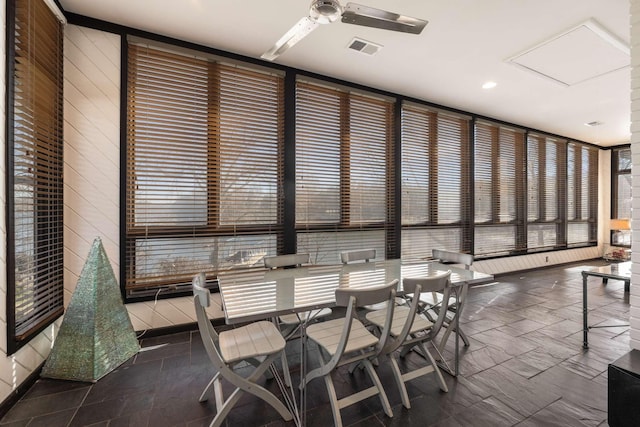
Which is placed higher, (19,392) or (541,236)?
(541,236)

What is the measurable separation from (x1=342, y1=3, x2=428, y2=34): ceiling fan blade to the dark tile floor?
2.43m

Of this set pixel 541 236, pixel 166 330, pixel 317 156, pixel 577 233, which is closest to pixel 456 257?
pixel 317 156

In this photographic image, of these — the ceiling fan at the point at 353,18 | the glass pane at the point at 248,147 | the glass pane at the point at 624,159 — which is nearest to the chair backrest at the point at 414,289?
the ceiling fan at the point at 353,18

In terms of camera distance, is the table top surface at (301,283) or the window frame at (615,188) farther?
the window frame at (615,188)

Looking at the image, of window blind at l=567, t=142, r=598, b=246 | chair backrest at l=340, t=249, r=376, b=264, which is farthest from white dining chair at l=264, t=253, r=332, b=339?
window blind at l=567, t=142, r=598, b=246

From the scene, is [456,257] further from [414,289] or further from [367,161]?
[367,161]

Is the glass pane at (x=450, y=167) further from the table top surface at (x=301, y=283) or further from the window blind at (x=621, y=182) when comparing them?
the window blind at (x=621, y=182)

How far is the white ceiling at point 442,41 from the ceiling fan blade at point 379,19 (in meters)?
0.72

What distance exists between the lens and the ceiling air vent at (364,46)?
2841 mm

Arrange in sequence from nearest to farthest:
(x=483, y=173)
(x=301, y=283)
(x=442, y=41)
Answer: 1. (x=301, y=283)
2. (x=442, y=41)
3. (x=483, y=173)

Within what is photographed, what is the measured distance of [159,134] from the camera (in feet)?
9.29

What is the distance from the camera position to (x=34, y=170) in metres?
2.11

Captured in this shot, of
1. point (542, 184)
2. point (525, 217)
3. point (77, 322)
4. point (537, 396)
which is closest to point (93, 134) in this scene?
point (77, 322)

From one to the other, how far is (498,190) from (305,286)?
4.90 m
